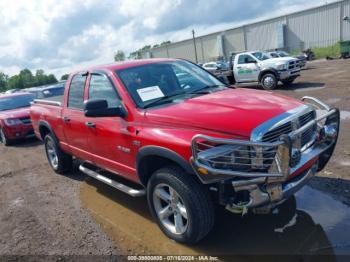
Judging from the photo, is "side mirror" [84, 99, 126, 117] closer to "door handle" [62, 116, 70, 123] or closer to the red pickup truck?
the red pickup truck

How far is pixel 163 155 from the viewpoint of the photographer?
3488mm

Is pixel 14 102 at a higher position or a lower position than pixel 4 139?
higher

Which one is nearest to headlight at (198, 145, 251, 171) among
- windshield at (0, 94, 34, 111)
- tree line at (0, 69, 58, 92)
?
windshield at (0, 94, 34, 111)

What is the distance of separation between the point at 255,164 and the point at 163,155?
0.95m

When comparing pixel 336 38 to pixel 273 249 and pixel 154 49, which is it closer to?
pixel 154 49

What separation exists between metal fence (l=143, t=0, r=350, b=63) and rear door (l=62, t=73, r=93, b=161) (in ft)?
149

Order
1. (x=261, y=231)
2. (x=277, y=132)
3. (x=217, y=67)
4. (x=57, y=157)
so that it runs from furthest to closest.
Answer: (x=217, y=67)
(x=57, y=157)
(x=261, y=231)
(x=277, y=132)

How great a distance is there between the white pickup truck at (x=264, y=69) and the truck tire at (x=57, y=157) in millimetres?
11536

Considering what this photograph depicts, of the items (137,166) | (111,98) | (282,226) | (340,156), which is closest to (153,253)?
(137,166)

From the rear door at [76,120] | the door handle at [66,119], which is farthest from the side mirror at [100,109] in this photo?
the door handle at [66,119]

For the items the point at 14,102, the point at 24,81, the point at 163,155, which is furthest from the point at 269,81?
the point at 24,81

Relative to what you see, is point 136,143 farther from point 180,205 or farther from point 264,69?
point 264,69

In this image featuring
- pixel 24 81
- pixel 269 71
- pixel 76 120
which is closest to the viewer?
pixel 76 120

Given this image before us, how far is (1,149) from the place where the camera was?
10.5m
